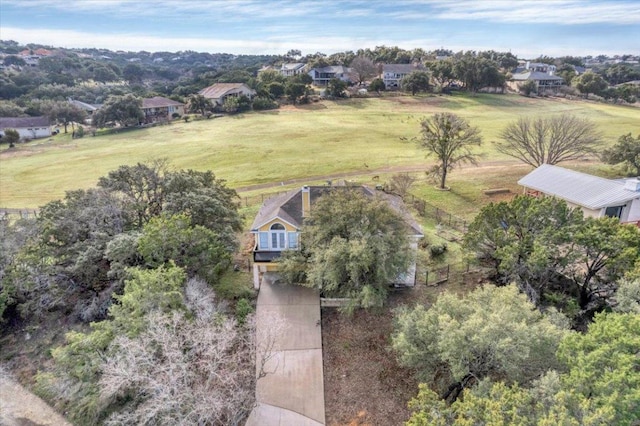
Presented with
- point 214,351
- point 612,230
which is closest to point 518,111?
point 612,230

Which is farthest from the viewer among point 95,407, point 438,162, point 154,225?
point 438,162

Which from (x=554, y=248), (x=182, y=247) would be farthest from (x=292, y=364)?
(x=554, y=248)

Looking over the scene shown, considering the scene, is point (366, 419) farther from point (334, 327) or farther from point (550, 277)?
point (550, 277)

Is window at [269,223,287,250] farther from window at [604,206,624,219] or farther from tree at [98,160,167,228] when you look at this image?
window at [604,206,624,219]

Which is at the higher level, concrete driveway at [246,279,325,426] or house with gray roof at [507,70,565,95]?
house with gray roof at [507,70,565,95]

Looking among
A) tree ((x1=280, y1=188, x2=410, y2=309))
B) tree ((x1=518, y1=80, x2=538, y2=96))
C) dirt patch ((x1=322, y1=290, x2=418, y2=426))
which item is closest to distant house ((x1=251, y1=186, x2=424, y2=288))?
tree ((x1=280, y1=188, x2=410, y2=309))

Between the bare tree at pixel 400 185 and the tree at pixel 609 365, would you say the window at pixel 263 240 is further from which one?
the bare tree at pixel 400 185
